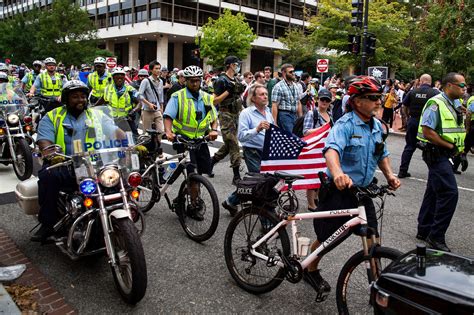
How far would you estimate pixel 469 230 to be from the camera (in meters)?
5.82

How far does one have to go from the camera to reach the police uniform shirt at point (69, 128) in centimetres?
418

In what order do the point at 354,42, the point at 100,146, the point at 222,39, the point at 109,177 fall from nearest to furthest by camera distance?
the point at 109,177, the point at 100,146, the point at 354,42, the point at 222,39

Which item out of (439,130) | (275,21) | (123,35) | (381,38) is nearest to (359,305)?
(439,130)

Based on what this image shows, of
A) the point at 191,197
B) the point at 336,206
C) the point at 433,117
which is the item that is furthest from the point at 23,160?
the point at 433,117

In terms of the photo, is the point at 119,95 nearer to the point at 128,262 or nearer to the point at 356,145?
the point at 128,262

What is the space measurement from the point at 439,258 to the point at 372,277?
76 centimetres

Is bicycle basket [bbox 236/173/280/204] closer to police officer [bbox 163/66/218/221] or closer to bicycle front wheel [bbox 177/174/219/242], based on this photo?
bicycle front wheel [bbox 177/174/219/242]

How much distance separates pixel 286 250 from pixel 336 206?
554 millimetres

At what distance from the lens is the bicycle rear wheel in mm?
3604

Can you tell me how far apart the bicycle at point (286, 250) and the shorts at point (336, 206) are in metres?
0.11

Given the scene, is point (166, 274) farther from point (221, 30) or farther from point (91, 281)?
point (221, 30)

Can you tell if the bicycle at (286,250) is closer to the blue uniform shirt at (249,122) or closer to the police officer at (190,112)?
the blue uniform shirt at (249,122)

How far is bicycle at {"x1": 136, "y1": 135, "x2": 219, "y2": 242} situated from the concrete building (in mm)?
41434

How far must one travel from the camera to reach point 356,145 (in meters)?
3.33
